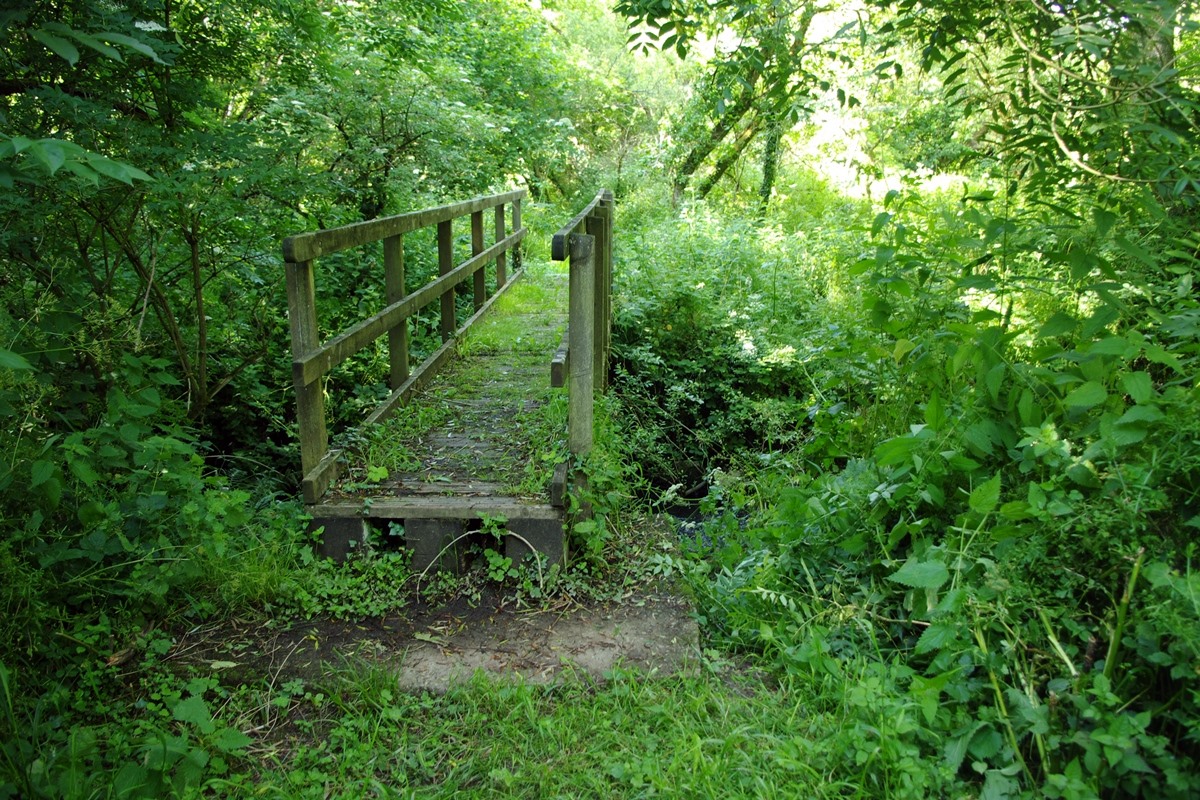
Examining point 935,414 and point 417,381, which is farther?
point 417,381

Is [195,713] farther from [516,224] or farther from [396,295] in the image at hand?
[516,224]

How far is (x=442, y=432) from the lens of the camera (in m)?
4.55

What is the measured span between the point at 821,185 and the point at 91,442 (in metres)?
13.5

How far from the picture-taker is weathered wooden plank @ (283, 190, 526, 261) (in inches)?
134

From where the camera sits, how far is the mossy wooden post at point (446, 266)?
19.3ft

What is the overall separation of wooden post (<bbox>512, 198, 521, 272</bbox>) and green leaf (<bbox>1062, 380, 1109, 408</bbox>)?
7749mm

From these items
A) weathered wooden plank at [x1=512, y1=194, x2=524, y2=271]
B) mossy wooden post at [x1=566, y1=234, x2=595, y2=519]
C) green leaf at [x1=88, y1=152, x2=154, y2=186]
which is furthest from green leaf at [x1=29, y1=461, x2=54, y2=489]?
weathered wooden plank at [x1=512, y1=194, x2=524, y2=271]

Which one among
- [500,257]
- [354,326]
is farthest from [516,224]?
[354,326]

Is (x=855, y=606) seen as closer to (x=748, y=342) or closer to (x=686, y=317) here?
(x=748, y=342)

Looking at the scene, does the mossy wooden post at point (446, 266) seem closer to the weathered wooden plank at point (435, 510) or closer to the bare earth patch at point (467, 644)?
the weathered wooden plank at point (435, 510)

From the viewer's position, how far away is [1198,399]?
7.38 ft

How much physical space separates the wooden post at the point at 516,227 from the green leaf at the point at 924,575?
7734 mm

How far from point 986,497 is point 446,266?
4.45 meters

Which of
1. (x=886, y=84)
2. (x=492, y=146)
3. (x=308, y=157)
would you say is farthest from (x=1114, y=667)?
(x=886, y=84)
